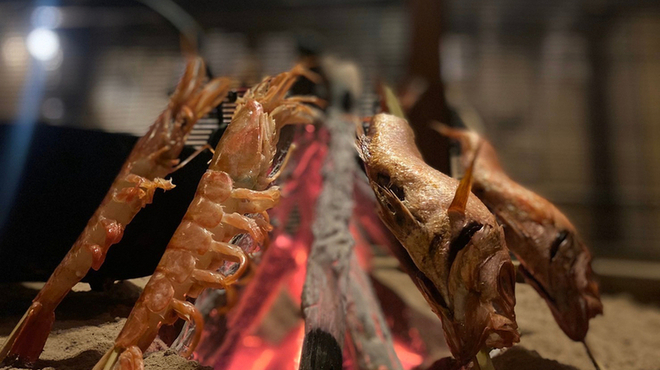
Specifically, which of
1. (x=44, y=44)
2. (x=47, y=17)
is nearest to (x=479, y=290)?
(x=47, y=17)

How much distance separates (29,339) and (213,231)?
609 mm

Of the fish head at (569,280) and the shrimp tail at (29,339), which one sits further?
the fish head at (569,280)

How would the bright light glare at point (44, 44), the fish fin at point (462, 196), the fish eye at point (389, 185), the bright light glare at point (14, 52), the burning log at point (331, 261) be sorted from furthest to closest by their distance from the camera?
the bright light glare at point (44, 44) → the bright light glare at point (14, 52) → the burning log at point (331, 261) → the fish eye at point (389, 185) → the fish fin at point (462, 196)

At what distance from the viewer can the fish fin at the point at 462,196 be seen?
0.84m

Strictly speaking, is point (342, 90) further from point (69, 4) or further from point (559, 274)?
point (69, 4)

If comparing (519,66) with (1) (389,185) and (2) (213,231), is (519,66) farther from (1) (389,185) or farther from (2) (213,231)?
(2) (213,231)

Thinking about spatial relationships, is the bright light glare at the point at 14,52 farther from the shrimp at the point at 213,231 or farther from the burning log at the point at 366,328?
the burning log at the point at 366,328

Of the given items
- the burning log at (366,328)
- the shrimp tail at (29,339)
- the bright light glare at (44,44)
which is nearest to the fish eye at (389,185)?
the burning log at (366,328)

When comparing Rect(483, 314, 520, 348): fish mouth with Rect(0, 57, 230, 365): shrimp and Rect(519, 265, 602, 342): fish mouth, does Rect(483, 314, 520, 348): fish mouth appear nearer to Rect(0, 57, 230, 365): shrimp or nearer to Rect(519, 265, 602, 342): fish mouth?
Rect(519, 265, 602, 342): fish mouth

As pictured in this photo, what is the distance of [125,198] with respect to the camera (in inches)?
48.3

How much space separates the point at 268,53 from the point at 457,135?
2.54m

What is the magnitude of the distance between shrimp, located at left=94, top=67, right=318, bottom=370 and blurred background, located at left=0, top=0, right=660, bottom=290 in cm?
271

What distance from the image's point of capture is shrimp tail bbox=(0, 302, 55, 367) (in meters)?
1.08

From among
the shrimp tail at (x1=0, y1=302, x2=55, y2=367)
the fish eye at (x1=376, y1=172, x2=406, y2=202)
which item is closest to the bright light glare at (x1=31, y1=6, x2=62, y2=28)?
the shrimp tail at (x1=0, y1=302, x2=55, y2=367)
